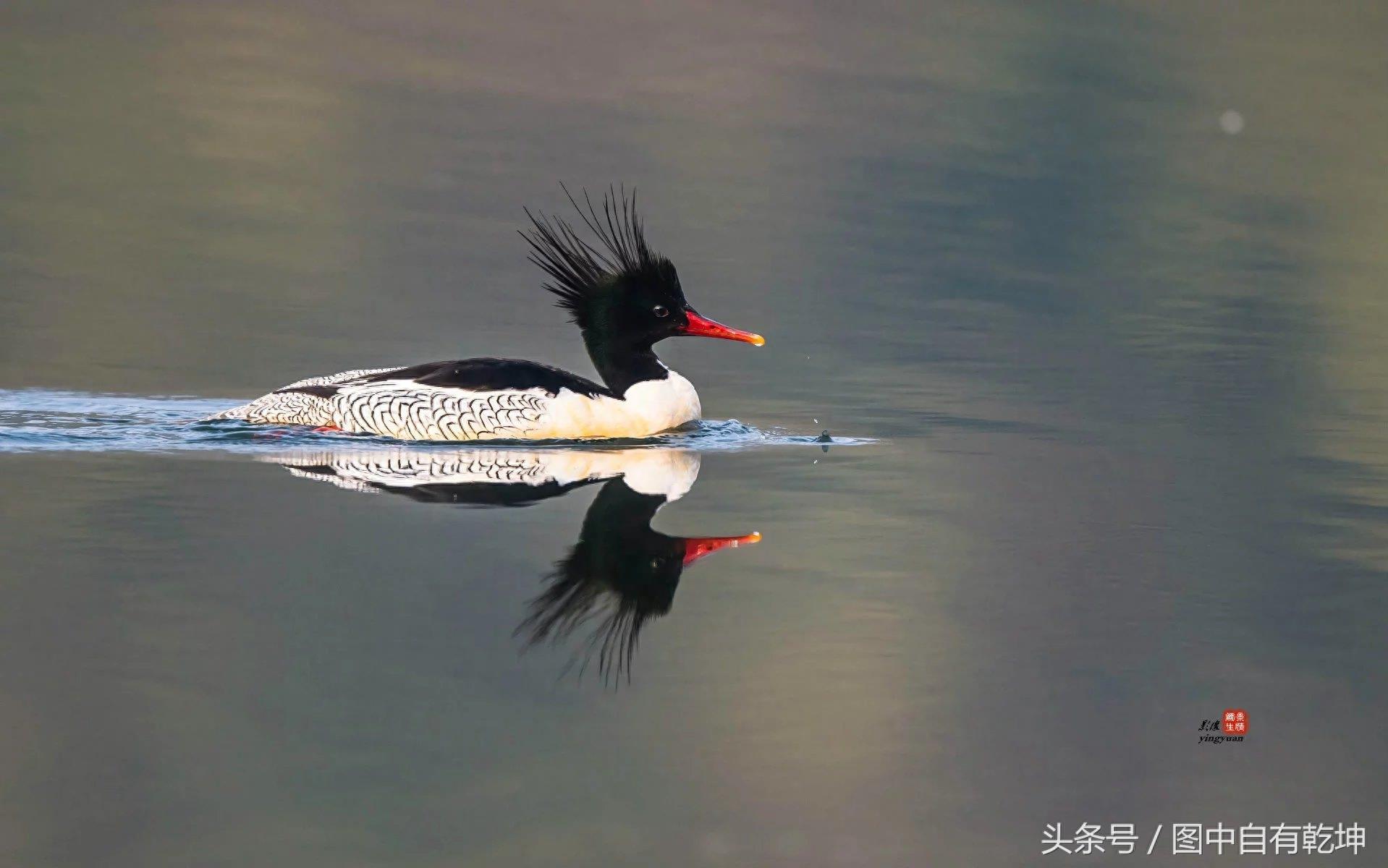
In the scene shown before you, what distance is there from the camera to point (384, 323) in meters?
14.8

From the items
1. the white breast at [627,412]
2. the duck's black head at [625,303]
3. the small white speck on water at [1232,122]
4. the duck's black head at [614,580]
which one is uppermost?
the small white speck on water at [1232,122]

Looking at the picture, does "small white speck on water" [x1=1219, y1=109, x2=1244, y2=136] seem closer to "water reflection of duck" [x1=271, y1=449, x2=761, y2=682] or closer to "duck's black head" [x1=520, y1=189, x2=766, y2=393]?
"duck's black head" [x1=520, y1=189, x2=766, y2=393]

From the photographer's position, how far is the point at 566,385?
1096 centimetres

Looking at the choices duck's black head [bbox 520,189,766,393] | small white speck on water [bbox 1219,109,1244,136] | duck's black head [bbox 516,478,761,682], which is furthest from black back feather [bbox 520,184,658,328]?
small white speck on water [bbox 1219,109,1244,136]

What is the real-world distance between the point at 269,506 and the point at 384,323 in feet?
19.8

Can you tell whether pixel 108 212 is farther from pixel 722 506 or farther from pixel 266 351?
pixel 722 506

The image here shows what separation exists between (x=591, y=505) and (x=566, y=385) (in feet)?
6.07

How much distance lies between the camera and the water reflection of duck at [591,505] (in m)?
7.31

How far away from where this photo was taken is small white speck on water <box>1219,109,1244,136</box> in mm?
26219

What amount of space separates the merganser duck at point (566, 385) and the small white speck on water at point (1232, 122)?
55.2 feet

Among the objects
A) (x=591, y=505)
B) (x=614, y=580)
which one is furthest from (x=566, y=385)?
(x=614, y=580)

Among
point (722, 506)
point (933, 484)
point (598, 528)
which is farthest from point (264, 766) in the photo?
point (933, 484)

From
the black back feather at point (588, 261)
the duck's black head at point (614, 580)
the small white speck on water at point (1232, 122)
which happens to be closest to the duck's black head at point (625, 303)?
the black back feather at point (588, 261)

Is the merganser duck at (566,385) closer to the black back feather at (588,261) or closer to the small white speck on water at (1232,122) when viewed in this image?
the black back feather at (588,261)
